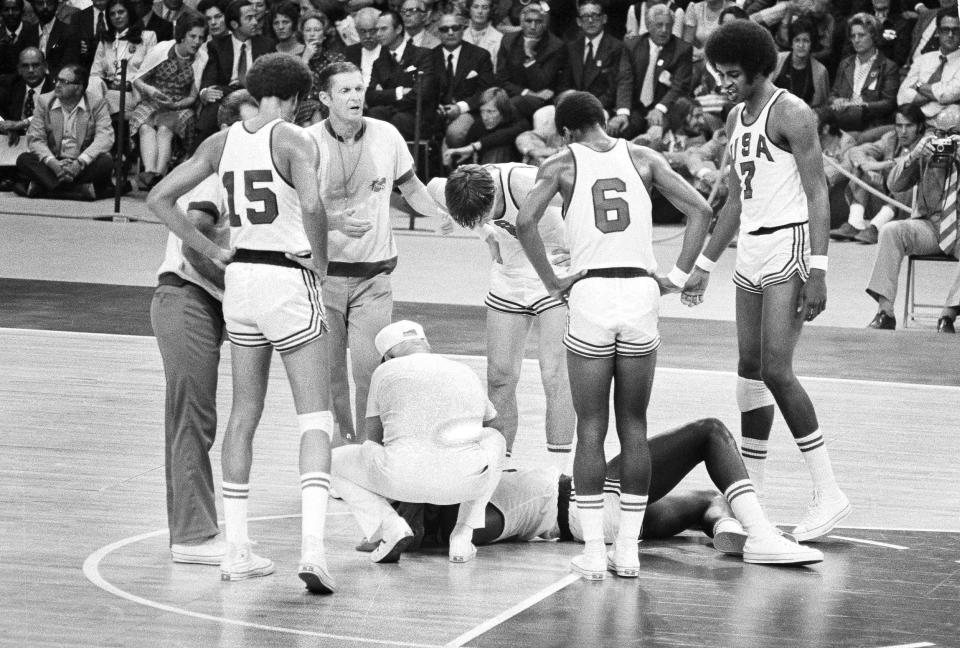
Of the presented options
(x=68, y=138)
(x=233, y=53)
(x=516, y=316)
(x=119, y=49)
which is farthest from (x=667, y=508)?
(x=119, y=49)

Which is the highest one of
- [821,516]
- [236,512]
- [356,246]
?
[356,246]

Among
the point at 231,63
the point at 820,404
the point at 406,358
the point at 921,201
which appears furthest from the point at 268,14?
the point at 406,358

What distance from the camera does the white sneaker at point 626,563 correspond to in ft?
16.0

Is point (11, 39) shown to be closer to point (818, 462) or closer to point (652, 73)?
point (652, 73)

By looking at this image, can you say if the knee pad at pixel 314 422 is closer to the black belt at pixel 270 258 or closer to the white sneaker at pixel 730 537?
the black belt at pixel 270 258

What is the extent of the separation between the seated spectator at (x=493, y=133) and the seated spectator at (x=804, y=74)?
2465 mm

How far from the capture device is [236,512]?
473 cm

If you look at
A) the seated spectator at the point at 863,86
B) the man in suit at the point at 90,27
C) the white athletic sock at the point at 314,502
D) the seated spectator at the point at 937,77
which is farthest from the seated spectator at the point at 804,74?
the white athletic sock at the point at 314,502

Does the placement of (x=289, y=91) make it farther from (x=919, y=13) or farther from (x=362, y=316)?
(x=919, y=13)

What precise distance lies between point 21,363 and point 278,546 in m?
3.51

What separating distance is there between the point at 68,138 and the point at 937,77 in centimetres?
835

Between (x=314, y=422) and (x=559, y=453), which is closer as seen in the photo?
(x=314, y=422)

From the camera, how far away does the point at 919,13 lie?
46.4 ft

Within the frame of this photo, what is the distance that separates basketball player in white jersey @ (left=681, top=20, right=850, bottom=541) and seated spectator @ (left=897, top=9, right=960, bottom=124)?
7.83 meters
